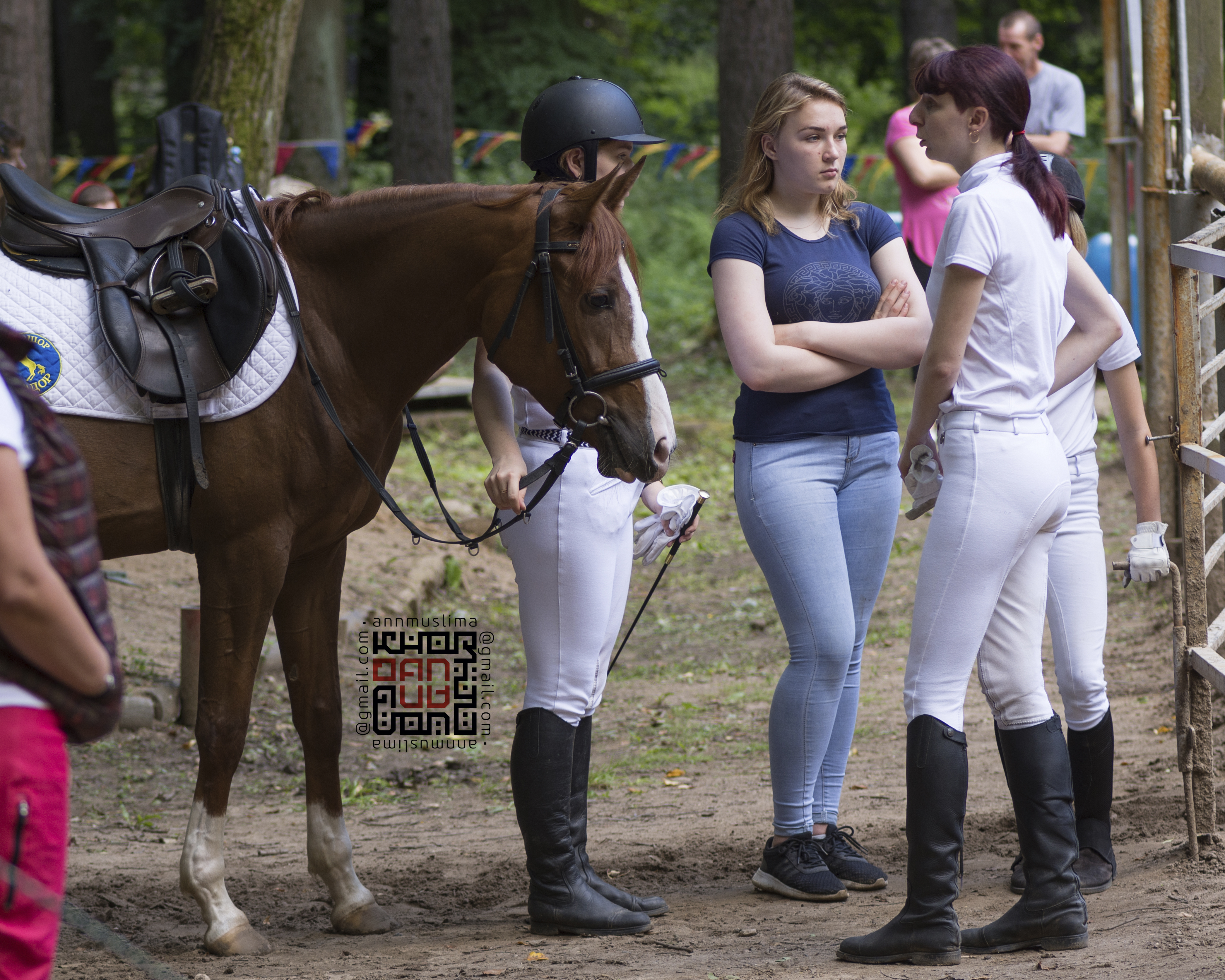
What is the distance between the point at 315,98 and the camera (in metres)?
14.5

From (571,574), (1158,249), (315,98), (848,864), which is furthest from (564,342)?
(315,98)

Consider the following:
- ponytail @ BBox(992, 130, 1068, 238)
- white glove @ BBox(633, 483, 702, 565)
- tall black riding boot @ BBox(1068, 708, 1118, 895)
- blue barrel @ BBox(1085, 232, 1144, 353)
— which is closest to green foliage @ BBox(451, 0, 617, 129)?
blue barrel @ BBox(1085, 232, 1144, 353)

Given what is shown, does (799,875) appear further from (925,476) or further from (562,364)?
(562,364)

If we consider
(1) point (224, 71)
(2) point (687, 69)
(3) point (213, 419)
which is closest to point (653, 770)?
(3) point (213, 419)

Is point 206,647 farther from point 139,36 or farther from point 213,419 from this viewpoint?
point 139,36

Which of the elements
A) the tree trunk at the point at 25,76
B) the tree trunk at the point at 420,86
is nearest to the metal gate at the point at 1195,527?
the tree trunk at the point at 25,76

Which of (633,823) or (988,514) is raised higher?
(988,514)

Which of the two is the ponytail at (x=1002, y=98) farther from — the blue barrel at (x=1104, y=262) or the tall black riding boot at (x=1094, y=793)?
the blue barrel at (x=1104, y=262)

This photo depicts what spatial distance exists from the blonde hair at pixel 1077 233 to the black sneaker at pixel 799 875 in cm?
181

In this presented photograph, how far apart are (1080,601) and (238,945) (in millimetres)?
2456

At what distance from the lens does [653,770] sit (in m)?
5.48

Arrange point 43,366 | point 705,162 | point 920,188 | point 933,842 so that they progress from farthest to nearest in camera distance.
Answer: point 705,162 < point 920,188 < point 43,366 < point 933,842

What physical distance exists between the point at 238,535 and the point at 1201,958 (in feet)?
8.24

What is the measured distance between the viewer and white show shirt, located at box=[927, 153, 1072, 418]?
9.52 ft
